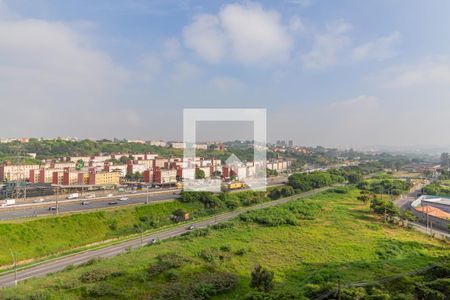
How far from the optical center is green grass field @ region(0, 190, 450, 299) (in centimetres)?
834

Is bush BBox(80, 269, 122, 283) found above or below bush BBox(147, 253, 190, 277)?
above

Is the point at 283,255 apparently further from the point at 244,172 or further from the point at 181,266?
the point at 244,172

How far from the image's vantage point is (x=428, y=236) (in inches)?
649

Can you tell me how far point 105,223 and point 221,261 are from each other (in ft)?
34.4

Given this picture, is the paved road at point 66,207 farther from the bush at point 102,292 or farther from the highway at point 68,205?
the bush at point 102,292

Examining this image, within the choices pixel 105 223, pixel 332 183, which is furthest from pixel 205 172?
pixel 105 223

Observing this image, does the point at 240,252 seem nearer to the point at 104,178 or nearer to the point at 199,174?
the point at 104,178

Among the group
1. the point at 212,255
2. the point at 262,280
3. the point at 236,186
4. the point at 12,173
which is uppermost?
the point at 12,173

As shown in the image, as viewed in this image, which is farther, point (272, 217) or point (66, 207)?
point (66, 207)

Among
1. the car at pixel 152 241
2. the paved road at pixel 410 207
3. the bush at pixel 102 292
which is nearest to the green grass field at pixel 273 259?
the bush at pixel 102 292

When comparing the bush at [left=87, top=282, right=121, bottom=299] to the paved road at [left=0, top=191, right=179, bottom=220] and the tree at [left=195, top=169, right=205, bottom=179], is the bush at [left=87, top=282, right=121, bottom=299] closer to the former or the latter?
the paved road at [left=0, top=191, right=179, bottom=220]

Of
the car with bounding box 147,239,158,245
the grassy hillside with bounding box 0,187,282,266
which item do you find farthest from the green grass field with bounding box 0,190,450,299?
the grassy hillside with bounding box 0,187,282,266

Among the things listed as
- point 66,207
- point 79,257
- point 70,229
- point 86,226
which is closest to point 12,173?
point 66,207

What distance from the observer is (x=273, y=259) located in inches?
466
